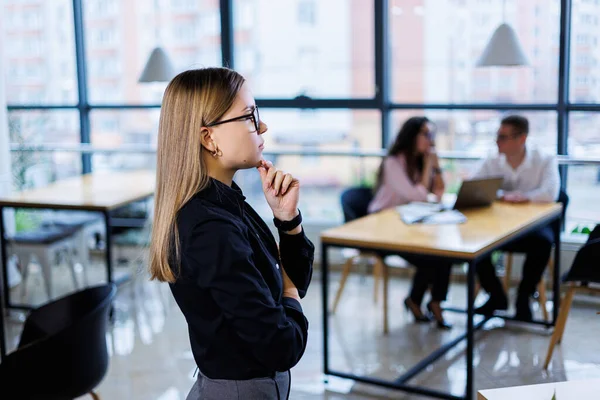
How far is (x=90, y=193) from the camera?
5039 mm

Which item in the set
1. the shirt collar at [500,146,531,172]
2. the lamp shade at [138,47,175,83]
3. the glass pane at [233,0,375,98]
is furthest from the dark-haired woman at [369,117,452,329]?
the lamp shade at [138,47,175,83]

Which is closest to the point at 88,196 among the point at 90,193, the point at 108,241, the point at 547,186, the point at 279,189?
the point at 90,193

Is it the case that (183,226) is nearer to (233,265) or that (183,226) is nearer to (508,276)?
(233,265)

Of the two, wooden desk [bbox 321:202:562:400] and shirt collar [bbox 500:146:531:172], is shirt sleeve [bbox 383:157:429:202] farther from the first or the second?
shirt collar [bbox 500:146:531:172]

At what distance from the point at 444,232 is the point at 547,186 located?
1112 mm

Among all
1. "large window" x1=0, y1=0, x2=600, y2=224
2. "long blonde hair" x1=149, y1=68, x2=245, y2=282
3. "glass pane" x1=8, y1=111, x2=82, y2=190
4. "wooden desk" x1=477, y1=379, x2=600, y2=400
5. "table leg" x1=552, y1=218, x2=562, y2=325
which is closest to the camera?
"long blonde hair" x1=149, y1=68, x2=245, y2=282

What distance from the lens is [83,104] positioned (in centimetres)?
667

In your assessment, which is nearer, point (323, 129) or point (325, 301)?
point (325, 301)

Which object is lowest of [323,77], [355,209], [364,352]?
[364,352]

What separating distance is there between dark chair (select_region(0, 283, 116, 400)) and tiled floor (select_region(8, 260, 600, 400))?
978 millimetres

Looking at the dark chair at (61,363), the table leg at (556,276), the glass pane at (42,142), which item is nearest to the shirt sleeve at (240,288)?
the dark chair at (61,363)

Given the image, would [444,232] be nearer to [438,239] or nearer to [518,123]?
[438,239]

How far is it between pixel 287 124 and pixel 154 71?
3.60 feet

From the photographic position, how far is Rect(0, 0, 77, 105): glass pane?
6715mm
